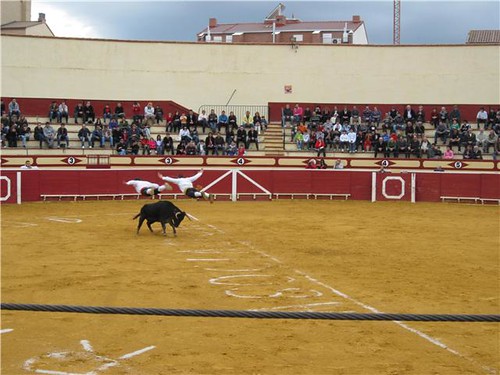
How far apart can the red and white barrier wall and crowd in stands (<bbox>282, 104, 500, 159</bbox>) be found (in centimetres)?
337

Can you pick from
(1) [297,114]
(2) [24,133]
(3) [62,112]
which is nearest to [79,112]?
(3) [62,112]

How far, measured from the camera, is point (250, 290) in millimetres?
11234

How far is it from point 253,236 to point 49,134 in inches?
640

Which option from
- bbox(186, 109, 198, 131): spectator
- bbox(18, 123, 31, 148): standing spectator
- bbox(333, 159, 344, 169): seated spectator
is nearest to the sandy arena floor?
bbox(333, 159, 344, 169): seated spectator

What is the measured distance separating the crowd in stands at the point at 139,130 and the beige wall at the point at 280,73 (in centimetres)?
299

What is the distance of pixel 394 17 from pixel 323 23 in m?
11.1

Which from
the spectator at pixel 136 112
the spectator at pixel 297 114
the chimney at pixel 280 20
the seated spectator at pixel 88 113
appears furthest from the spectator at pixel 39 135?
the chimney at pixel 280 20

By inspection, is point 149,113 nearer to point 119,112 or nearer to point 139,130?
point 119,112

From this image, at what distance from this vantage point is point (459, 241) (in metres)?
17.6

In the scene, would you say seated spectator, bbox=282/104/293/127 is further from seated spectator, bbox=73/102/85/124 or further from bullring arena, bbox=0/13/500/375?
seated spectator, bbox=73/102/85/124

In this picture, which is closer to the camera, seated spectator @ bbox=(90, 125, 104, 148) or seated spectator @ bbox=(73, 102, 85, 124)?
seated spectator @ bbox=(90, 125, 104, 148)

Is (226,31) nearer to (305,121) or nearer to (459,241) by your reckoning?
(305,121)

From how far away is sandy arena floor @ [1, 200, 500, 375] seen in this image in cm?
761

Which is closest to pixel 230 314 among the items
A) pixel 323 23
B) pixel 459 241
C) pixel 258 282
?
pixel 258 282
